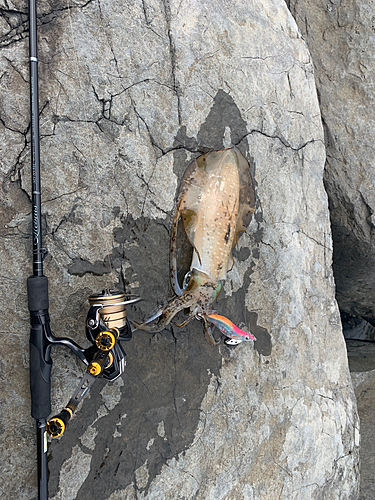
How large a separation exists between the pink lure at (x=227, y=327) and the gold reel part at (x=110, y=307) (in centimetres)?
45

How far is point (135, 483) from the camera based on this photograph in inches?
58.4

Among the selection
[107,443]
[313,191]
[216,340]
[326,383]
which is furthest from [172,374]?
[313,191]

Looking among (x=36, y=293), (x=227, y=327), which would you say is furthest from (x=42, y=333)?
(x=227, y=327)

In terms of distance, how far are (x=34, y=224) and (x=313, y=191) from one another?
149 centimetres

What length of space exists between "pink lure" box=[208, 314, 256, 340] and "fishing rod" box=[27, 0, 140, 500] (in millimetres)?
467

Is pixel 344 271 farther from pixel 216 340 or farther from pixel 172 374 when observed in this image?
pixel 172 374

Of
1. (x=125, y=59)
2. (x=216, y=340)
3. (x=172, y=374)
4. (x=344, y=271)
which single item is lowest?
(x=172, y=374)

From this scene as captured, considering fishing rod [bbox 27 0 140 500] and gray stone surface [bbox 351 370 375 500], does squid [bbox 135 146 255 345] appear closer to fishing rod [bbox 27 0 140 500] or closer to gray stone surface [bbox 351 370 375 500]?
fishing rod [bbox 27 0 140 500]

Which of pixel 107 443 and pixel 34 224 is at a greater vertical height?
pixel 34 224

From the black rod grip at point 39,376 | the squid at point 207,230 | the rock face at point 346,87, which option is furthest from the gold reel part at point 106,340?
the rock face at point 346,87

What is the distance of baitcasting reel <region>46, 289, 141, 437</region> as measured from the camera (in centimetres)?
124

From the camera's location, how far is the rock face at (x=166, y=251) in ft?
4.49

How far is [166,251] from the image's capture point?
1599mm

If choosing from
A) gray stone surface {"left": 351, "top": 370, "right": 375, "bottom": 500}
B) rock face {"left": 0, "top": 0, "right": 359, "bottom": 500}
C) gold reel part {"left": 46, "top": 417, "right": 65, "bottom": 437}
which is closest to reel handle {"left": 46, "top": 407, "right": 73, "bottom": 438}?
gold reel part {"left": 46, "top": 417, "right": 65, "bottom": 437}
